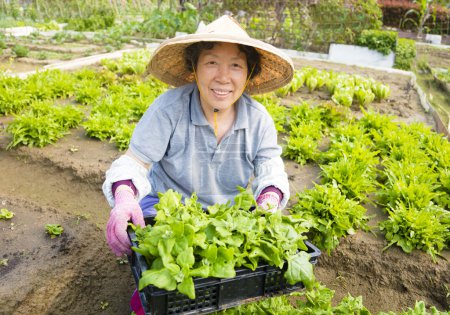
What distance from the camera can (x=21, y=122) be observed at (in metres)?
4.14

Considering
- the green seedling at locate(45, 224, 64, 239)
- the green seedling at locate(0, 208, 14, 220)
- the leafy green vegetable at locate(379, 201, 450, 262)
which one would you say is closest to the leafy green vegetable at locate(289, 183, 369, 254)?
the leafy green vegetable at locate(379, 201, 450, 262)

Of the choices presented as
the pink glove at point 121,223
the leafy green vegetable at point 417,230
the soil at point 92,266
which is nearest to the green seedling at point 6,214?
the soil at point 92,266

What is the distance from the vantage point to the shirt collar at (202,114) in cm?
227

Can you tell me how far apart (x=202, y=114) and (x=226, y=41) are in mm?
486

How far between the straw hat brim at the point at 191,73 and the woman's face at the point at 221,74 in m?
A: 0.12

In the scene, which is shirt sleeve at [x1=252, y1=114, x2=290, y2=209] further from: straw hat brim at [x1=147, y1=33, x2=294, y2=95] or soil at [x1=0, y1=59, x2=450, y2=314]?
soil at [x1=0, y1=59, x2=450, y2=314]

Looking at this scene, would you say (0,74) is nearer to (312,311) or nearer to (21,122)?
(21,122)

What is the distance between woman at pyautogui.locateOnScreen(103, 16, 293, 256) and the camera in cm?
211

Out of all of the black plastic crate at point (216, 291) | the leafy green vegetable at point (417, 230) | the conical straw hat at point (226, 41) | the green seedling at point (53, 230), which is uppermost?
the conical straw hat at point (226, 41)

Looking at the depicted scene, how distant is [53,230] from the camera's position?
3.03m

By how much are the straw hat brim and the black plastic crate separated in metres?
1.08

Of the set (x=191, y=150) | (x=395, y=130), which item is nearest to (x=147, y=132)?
(x=191, y=150)

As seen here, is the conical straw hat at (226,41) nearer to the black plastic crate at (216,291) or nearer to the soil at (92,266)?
the black plastic crate at (216,291)

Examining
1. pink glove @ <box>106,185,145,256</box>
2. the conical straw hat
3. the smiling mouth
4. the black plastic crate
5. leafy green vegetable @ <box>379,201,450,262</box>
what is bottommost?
leafy green vegetable @ <box>379,201,450,262</box>
